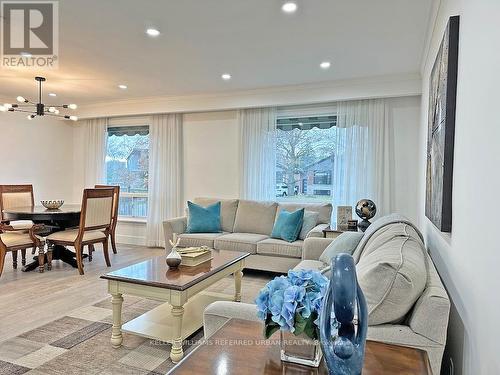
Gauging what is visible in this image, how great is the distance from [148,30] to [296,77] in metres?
2.08

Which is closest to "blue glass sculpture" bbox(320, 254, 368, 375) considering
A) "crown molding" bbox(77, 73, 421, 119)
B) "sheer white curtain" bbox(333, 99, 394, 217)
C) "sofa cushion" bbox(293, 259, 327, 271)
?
"sofa cushion" bbox(293, 259, 327, 271)

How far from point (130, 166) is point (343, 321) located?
626 centimetres

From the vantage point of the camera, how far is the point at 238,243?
4309 millimetres

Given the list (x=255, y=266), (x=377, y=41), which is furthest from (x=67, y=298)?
(x=377, y=41)

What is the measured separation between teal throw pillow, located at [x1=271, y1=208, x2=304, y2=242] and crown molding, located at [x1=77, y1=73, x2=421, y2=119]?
5.51 feet

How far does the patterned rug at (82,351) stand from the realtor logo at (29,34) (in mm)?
2542

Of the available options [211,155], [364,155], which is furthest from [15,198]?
[364,155]

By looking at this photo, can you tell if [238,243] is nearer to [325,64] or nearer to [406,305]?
[325,64]

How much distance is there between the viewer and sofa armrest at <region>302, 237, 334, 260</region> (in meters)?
3.47

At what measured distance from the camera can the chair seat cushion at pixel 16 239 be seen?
→ 13.4ft

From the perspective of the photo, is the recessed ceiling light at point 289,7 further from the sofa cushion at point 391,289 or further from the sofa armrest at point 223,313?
the sofa armrest at point 223,313

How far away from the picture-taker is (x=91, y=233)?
459 cm

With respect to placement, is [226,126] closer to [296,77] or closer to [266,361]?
[296,77]

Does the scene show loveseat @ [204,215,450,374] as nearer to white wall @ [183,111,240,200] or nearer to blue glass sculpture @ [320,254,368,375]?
blue glass sculpture @ [320,254,368,375]
